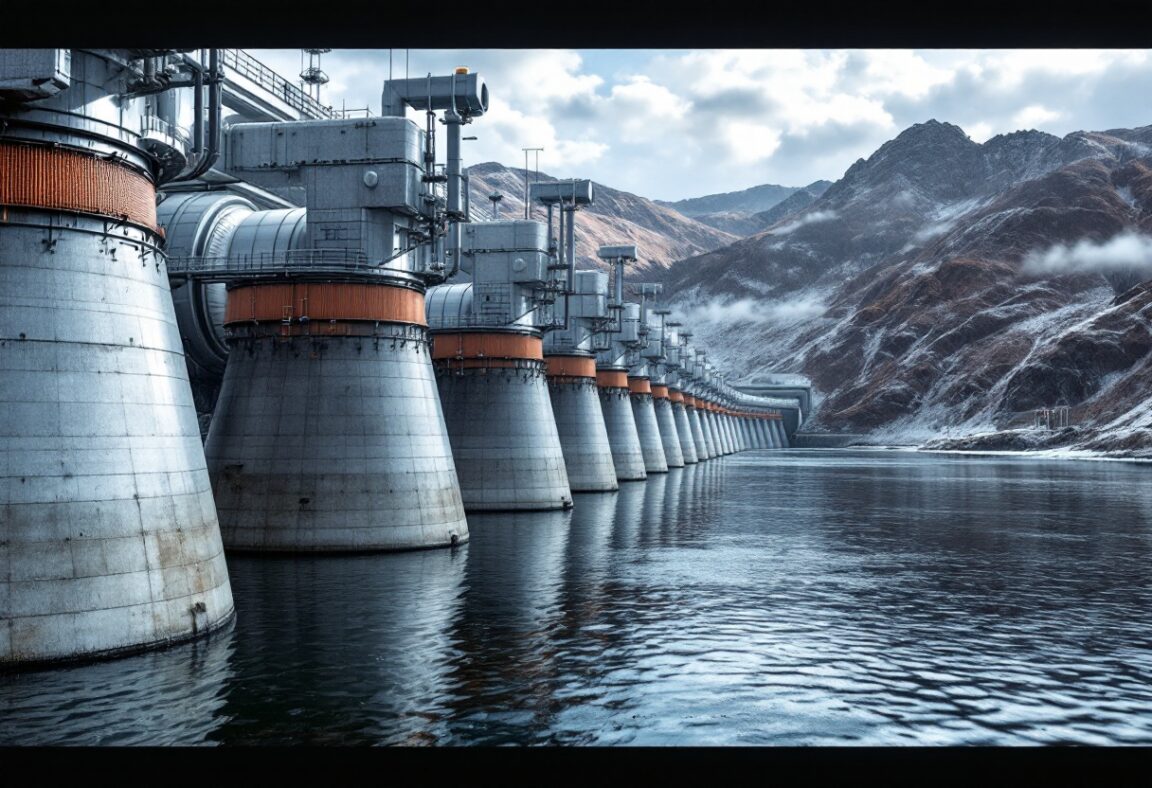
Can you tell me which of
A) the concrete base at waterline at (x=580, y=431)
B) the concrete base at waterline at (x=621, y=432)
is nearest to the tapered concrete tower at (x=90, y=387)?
the concrete base at waterline at (x=580, y=431)

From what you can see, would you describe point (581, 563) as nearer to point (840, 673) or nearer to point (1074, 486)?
point (840, 673)

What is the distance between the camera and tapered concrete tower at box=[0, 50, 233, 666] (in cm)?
1945

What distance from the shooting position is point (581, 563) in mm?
38594

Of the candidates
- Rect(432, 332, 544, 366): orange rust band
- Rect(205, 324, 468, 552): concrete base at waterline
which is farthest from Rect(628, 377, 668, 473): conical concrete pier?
Rect(205, 324, 468, 552): concrete base at waterline

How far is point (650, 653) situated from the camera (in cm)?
2369

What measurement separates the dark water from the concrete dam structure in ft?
5.54

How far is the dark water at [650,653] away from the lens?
17.8 m

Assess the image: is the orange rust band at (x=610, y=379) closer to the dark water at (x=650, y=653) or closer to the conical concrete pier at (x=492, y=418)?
the conical concrete pier at (x=492, y=418)

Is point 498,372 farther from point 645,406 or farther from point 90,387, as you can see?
point 645,406

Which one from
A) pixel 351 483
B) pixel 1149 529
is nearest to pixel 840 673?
pixel 351 483

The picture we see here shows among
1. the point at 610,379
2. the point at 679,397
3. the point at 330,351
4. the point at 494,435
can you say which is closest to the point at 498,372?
the point at 494,435

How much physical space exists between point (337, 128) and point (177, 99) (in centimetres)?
1227
